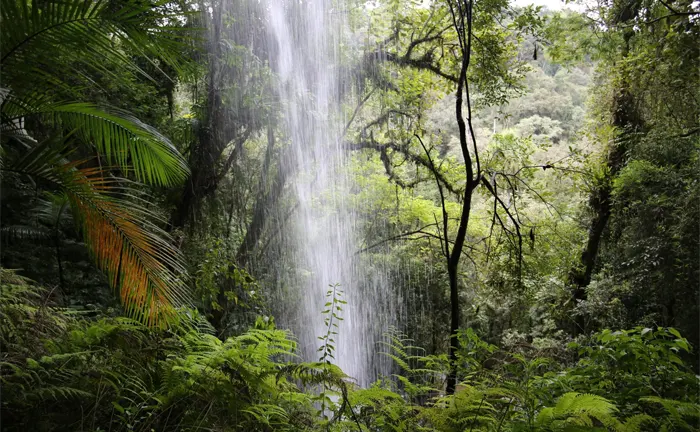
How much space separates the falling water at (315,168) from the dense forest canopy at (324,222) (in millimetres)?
54

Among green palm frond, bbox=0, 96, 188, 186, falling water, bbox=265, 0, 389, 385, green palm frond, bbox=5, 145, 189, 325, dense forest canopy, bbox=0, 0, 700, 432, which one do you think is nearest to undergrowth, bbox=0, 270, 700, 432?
dense forest canopy, bbox=0, 0, 700, 432

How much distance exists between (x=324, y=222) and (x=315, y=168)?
1.58 meters

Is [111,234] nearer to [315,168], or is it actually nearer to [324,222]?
[315,168]

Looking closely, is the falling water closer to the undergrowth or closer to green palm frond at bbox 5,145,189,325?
green palm frond at bbox 5,145,189,325

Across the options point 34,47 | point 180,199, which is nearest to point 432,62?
point 180,199

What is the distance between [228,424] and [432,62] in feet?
27.0

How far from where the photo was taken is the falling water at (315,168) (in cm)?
959

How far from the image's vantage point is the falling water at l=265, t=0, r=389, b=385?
9.59 meters

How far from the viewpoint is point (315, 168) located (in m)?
10.4

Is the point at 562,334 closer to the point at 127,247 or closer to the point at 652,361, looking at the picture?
the point at 652,361

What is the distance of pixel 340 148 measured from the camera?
33.5 feet

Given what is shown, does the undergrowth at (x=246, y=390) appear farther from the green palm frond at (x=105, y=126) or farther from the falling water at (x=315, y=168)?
the falling water at (x=315, y=168)

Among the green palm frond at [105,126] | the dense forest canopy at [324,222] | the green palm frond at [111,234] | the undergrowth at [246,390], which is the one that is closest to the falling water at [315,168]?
the dense forest canopy at [324,222]

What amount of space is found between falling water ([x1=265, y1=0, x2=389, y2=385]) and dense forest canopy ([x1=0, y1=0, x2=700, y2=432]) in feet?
0.18
